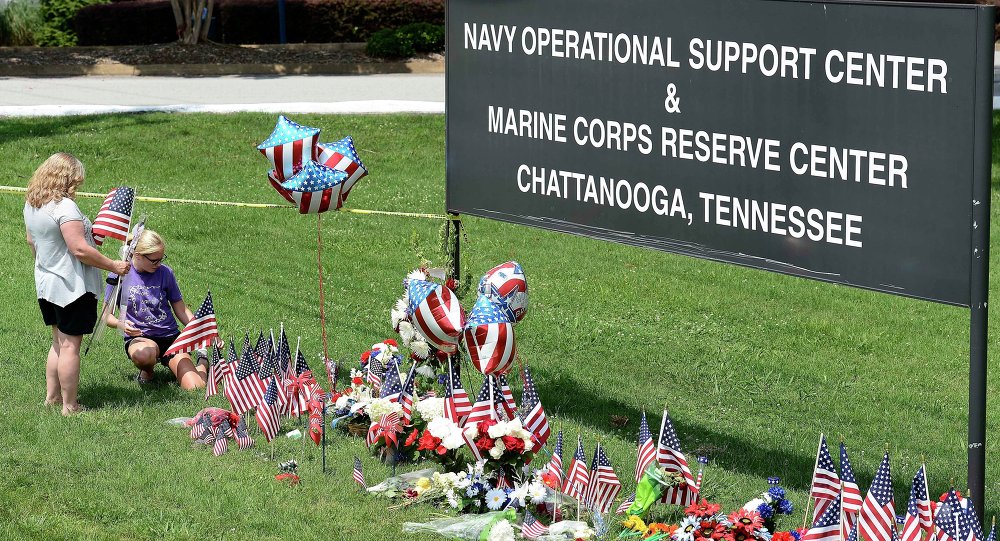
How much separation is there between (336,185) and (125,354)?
8.76 ft

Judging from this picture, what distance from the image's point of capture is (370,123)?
58.1 feet

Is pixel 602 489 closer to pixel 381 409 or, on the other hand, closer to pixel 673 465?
pixel 673 465

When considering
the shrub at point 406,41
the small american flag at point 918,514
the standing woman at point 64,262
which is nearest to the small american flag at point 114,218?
the standing woman at point 64,262

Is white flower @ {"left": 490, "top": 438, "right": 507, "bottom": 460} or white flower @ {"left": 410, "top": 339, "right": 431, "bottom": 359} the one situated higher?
white flower @ {"left": 410, "top": 339, "right": 431, "bottom": 359}

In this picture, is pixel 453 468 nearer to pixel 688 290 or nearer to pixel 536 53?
pixel 536 53

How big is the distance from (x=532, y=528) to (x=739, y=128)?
81.1 inches

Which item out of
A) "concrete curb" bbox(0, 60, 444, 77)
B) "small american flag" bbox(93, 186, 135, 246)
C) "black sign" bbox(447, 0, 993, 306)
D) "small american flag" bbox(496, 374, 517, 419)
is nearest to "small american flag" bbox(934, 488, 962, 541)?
"black sign" bbox(447, 0, 993, 306)

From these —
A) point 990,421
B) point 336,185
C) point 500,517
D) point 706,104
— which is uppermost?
point 706,104

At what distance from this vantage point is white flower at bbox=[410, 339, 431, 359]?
7.34m

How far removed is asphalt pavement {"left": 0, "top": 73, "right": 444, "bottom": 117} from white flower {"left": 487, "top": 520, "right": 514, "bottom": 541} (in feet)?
43.4

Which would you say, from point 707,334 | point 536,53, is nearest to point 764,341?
point 707,334

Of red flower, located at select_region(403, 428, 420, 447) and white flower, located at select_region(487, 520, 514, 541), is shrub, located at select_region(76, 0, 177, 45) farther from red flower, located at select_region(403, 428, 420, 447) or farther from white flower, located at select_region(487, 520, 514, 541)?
white flower, located at select_region(487, 520, 514, 541)

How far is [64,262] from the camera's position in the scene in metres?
7.32

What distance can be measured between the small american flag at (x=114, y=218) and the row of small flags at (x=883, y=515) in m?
4.32
